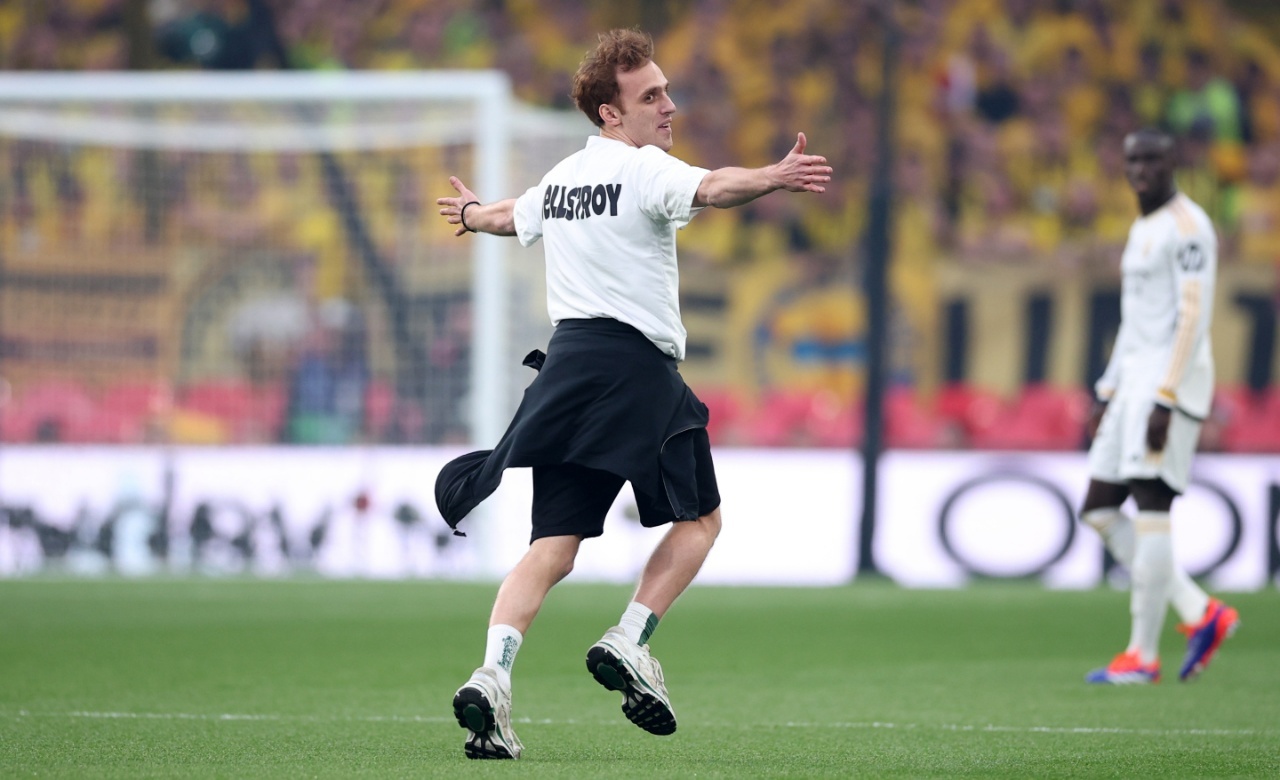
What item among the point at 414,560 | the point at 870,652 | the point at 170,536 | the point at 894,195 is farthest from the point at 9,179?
the point at 870,652

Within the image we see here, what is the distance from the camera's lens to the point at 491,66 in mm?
20594

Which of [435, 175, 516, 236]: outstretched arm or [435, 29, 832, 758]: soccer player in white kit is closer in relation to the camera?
[435, 29, 832, 758]: soccer player in white kit

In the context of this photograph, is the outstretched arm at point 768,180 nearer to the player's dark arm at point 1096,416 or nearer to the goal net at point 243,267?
the player's dark arm at point 1096,416

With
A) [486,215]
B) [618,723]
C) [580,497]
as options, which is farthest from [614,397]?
[618,723]

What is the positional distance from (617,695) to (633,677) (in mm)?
2188

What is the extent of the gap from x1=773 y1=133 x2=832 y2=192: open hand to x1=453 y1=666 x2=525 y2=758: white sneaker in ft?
4.61

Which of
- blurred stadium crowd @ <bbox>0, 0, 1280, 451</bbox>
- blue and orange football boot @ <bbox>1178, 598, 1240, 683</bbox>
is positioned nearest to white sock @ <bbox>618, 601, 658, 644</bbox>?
blue and orange football boot @ <bbox>1178, 598, 1240, 683</bbox>

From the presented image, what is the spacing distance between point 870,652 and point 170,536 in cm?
762

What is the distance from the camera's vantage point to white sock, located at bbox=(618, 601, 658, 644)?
197 inches

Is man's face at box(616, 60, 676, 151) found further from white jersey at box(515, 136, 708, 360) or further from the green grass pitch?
the green grass pitch

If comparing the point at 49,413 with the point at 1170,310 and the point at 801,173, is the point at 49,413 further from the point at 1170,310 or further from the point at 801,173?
the point at 801,173

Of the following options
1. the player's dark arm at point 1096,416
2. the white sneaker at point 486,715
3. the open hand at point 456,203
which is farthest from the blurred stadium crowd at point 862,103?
the white sneaker at point 486,715

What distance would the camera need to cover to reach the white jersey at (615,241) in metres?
5.00

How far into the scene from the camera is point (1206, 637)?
7.66 metres
